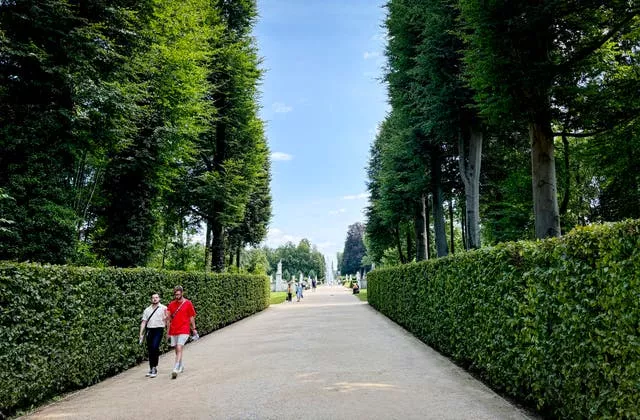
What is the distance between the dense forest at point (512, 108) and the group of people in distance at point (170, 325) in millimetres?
8573

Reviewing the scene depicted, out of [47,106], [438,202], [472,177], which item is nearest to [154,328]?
[47,106]

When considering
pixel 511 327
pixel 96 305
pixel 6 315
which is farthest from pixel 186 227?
pixel 511 327

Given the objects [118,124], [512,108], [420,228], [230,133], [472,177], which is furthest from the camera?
[420,228]

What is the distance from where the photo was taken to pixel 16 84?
44.7ft

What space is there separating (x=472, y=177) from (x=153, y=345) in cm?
1316

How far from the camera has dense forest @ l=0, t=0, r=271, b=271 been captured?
1325 cm

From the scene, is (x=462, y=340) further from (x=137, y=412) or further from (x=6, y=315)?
(x=6, y=315)

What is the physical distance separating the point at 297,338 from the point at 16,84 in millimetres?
11946

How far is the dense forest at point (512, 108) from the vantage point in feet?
34.2

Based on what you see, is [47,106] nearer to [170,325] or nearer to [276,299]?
[170,325]

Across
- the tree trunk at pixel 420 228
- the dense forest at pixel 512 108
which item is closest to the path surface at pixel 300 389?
the dense forest at pixel 512 108

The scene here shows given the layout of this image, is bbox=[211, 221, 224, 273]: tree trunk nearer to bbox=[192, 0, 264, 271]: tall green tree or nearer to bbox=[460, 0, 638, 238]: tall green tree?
bbox=[192, 0, 264, 271]: tall green tree

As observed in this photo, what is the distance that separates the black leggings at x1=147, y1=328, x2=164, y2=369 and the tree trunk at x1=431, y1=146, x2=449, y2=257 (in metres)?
14.9

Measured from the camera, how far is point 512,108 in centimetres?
1110
